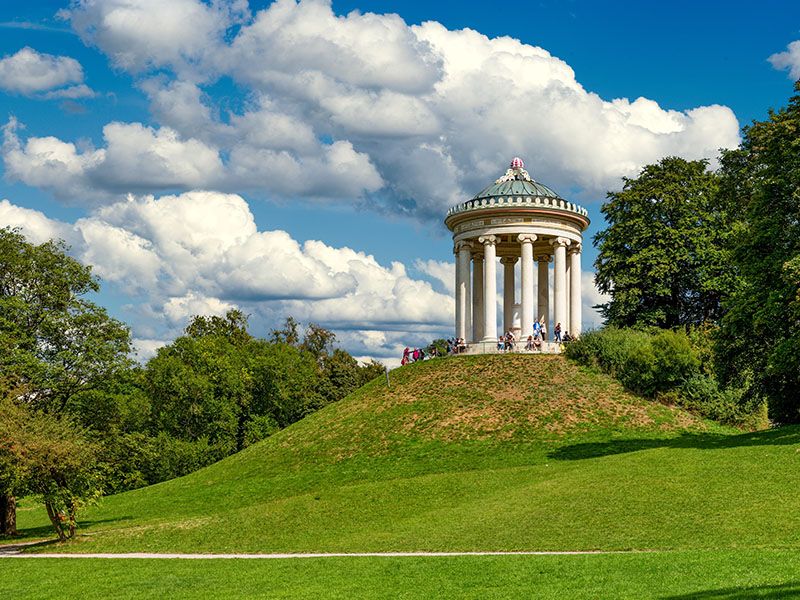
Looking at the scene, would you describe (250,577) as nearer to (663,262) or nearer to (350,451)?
(350,451)

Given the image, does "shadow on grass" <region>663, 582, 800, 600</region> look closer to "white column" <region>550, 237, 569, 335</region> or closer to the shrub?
the shrub

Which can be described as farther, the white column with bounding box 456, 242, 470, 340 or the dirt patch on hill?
the white column with bounding box 456, 242, 470, 340

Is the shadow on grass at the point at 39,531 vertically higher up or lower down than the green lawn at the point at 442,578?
lower down

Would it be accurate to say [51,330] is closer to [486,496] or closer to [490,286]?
[486,496]

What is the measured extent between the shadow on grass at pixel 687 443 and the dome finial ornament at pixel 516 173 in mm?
22216

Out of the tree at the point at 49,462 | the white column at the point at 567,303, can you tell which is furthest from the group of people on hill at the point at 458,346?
the tree at the point at 49,462

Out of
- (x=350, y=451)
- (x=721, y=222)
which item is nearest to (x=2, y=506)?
(x=350, y=451)

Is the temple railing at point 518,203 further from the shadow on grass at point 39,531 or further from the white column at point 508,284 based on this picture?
the shadow on grass at point 39,531

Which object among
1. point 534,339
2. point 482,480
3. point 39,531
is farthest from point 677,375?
point 39,531

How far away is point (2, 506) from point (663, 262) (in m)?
39.8

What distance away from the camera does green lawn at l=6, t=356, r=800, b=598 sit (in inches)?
827

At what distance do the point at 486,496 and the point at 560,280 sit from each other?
2633cm

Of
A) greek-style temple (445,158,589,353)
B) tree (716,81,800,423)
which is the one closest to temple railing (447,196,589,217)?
greek-style temple (445,158,589,353)

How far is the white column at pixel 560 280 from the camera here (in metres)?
56.7
